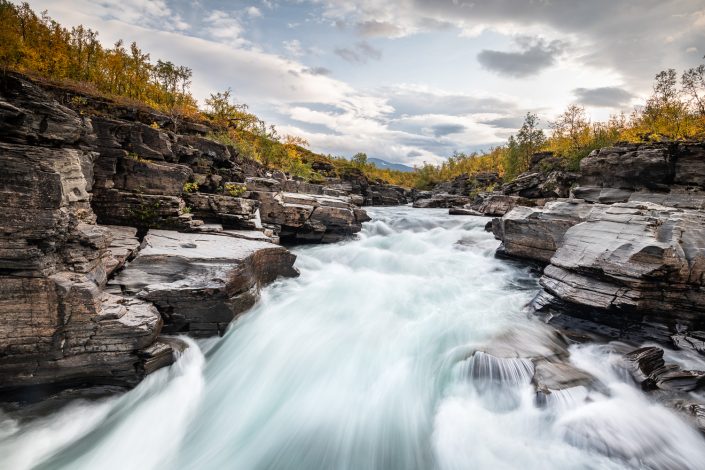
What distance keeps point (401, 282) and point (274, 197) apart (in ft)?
22.2

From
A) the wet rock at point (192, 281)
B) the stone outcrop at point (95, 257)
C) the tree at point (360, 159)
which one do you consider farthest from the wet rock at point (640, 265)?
the tree at point (360, 159)

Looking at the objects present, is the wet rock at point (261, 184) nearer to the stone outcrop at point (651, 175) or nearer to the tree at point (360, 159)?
the stone outcrop at point (651, 175)

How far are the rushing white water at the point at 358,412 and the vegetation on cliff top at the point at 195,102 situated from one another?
17.5 metres

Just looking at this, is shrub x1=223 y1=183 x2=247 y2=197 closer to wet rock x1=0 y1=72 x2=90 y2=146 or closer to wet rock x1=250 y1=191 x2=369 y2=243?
wet rock x1=250 y1=191 x2=369 y2=243

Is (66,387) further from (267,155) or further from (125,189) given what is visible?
(267,155)

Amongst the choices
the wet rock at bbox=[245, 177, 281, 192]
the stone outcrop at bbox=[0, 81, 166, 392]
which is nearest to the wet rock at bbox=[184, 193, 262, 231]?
the wet rock at bbox=[245, 177, 281, 192]

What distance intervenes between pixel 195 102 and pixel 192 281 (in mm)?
35547

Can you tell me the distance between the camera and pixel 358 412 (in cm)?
569

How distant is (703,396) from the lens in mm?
5195

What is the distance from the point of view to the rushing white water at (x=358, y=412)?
4578 mm

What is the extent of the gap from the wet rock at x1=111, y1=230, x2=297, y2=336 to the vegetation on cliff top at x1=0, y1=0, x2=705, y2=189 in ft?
48.9

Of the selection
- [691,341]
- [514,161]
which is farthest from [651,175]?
[514,161]

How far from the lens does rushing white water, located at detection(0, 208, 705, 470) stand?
4.58 meters

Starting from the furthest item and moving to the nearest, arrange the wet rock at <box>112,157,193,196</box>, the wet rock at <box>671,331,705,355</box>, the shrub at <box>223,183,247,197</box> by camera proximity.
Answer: the shrub at <box>223,183,247,197</box>, the wet rock at <box>112,157,193,196</box>, the wet rock at <box>671,331,705,355</box>
